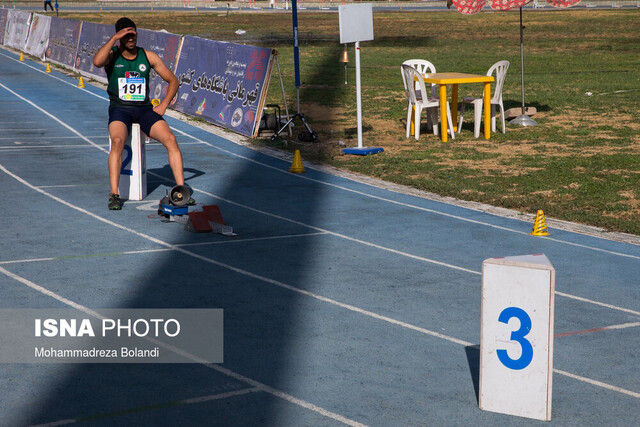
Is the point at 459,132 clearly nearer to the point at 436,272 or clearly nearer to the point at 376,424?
the point at 436,272

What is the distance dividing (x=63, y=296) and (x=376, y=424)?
356 cm

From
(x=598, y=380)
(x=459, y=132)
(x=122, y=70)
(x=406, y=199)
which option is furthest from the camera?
(x=459, y=132)

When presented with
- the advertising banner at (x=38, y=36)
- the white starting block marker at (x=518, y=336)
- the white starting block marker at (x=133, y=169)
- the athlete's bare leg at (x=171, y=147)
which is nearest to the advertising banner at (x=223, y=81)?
the white starting block marker at (x=133, y=169)

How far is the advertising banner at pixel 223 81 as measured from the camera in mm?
16891

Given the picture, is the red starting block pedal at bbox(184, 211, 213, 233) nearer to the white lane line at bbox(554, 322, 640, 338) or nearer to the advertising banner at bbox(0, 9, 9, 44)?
the white lane line at bbox(554, 322, 640, 338)

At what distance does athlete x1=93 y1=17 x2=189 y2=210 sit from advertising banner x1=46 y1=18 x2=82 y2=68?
1921cm

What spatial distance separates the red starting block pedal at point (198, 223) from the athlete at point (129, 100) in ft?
A: 3.04

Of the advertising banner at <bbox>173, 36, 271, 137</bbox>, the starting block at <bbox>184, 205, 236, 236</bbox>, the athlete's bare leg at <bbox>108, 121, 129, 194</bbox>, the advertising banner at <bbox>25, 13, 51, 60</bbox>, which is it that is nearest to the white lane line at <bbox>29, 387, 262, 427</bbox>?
the starting block at <bbox>184, 205, 236, 236</bbox>

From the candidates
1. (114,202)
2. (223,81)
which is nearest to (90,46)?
(223,81)

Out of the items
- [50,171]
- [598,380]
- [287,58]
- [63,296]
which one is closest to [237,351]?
[63,296]

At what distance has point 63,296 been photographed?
25.2 feet

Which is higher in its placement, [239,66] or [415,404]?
[239,66]

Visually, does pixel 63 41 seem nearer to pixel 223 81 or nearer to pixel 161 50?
pixel 161 50

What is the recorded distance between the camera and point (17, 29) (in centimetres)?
3994
